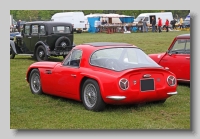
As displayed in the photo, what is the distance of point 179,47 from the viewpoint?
9.36 m

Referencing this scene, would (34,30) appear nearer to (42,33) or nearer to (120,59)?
(42,33)

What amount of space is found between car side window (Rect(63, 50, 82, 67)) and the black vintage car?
701cm

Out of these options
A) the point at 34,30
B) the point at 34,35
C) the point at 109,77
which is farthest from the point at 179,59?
the point at 34,30

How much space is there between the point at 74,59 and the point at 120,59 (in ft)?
3.32

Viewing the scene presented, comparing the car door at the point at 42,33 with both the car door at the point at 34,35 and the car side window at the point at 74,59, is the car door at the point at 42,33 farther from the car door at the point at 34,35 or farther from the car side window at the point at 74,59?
the car side window at the point at 74,59

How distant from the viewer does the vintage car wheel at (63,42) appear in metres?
14.8

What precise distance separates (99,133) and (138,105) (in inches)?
64.5

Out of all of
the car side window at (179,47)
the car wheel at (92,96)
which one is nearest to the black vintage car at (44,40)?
the car side window at (179,47)

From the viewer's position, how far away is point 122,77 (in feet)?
21.2

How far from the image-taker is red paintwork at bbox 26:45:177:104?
257 inches

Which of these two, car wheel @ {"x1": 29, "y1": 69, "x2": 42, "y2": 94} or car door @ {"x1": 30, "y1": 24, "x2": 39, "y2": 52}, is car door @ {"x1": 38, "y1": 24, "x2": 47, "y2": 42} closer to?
car door @ {"x1": 30, "y1": 24, "x2": 39, "y2": 52}

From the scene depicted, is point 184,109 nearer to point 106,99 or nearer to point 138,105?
point 138,105

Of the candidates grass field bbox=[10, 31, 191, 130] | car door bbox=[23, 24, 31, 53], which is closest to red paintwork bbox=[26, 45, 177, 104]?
grass field bbox=[10, 31, 191, 130]

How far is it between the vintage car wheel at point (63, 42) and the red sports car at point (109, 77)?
6869mm
